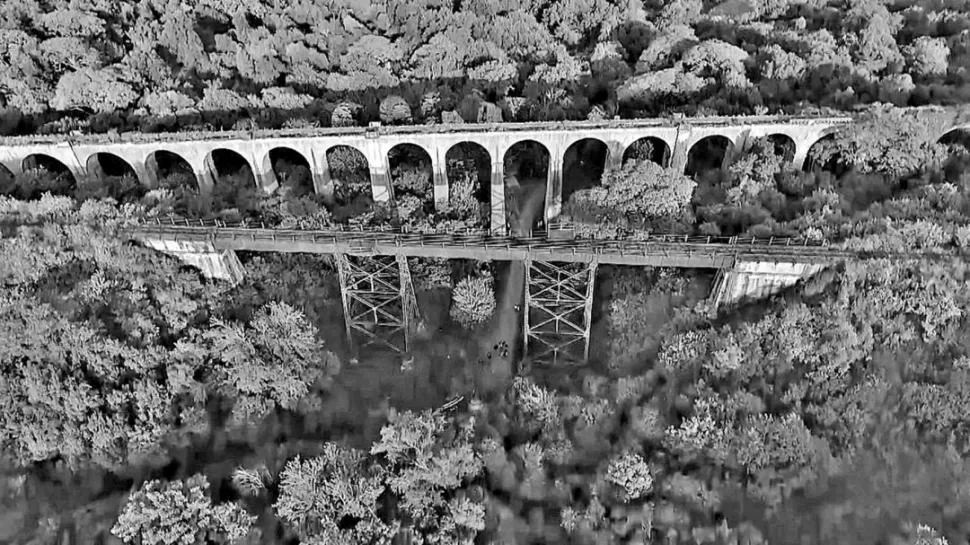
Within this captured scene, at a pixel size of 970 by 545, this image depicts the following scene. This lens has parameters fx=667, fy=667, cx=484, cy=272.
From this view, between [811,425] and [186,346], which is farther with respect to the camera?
[186,346]

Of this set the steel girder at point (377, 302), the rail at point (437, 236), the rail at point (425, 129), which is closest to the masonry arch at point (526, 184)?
the rail at point (425, 129)

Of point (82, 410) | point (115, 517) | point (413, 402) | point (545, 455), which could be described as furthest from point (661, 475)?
point (82, 410)

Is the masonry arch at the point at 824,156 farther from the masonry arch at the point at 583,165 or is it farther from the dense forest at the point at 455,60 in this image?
the masonry arch at the point at 583,165

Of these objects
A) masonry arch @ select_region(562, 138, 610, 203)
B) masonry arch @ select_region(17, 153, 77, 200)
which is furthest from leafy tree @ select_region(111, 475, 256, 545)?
masonry arch @ select_region(562, 138, 610, 203)

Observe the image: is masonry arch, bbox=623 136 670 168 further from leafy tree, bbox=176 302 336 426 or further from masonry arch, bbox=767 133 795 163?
leafy tree, bbox=176 302 336 426

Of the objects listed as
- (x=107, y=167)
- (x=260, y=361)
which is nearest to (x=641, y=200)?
(x=260, y=361)

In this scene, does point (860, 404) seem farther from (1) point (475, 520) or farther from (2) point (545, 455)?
(1) point (475, 520)

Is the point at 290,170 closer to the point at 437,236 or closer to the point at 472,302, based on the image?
the point at 437,236
